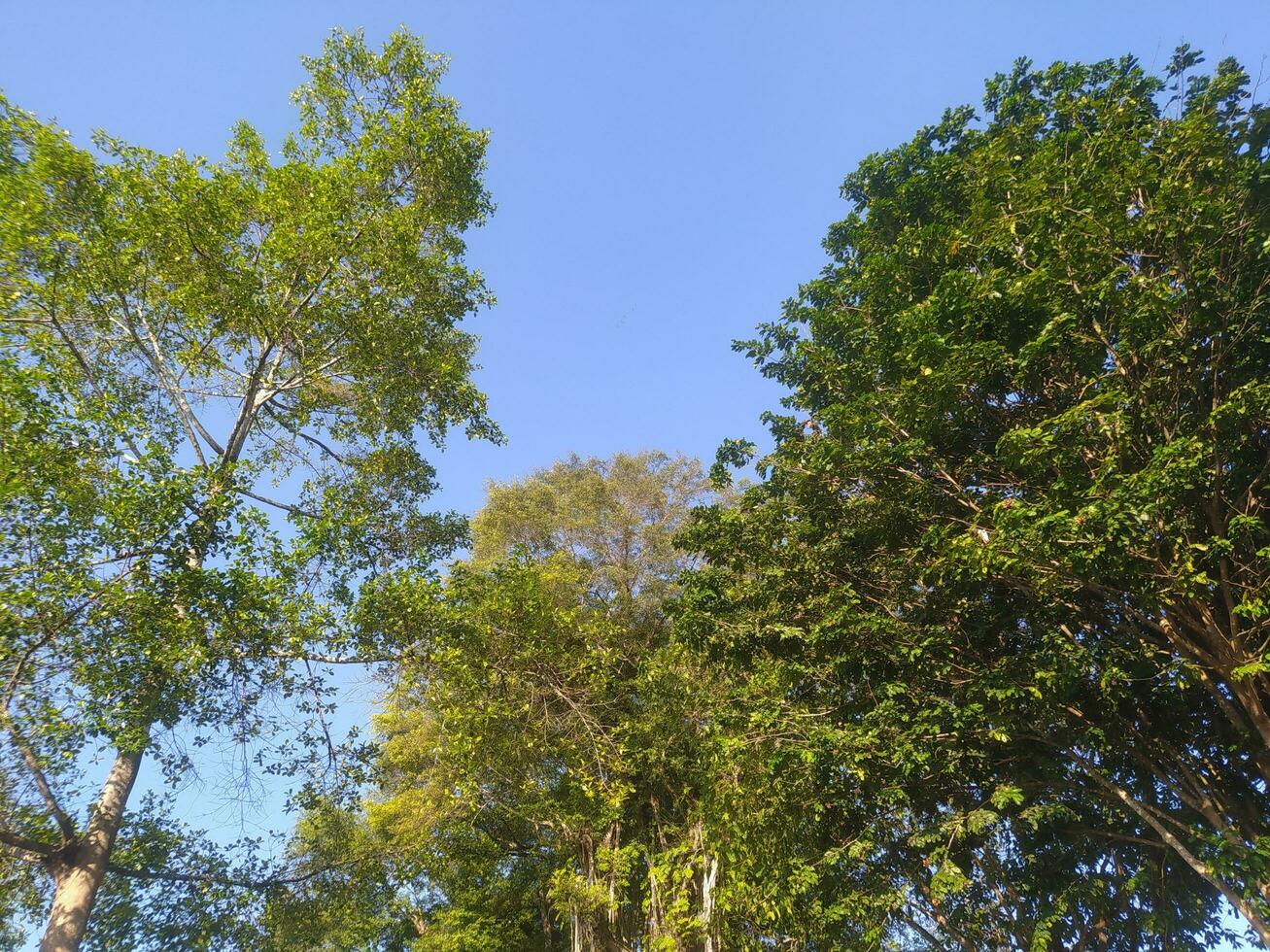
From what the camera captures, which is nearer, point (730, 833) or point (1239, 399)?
point (1239, 399)

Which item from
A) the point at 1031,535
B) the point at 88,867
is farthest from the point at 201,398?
the point at 1031,535

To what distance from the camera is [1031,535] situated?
17.2 ft

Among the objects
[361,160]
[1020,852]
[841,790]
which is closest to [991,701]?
[841,790]

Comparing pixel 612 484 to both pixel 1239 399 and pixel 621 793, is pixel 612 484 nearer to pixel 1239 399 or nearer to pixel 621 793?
pixel 621 793

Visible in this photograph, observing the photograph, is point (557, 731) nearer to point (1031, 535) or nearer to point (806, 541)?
point (806, 541)

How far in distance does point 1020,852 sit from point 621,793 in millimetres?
4653

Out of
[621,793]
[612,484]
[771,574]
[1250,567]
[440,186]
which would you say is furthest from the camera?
[612,484]

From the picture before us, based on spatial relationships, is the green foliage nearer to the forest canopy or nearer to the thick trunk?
the forest canopy

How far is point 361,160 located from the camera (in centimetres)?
861

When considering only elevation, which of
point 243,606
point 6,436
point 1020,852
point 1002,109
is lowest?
point 1020,852

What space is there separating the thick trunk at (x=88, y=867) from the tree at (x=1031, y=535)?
560 centimetres

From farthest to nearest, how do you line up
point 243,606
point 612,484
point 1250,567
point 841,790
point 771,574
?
1. point 612,484
2. point 771,574
3. point 841,790
4. point 243,606
5. point 1250,567

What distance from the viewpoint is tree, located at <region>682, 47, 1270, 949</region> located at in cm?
548

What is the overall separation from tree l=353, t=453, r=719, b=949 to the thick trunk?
248 cm
